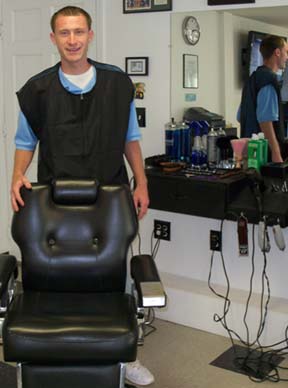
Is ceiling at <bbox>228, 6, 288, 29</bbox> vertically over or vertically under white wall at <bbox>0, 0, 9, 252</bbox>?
over

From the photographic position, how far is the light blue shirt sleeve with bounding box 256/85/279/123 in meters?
3.17

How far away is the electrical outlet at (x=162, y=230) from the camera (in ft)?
11.6

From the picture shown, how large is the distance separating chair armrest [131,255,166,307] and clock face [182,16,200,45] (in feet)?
5.07

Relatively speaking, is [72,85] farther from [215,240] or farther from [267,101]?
[215,240]

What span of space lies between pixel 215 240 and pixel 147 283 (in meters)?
1.34

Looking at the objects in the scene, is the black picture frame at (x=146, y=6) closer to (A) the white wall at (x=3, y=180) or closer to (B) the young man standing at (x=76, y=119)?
(B) the young man standing at (x=76, y=119)

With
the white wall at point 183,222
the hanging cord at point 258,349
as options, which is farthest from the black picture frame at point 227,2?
the hanging cord at point 258,349

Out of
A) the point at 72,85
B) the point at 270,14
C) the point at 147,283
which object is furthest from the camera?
the point at 270,14

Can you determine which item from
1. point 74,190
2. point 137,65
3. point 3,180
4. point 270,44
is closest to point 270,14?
point 270,44

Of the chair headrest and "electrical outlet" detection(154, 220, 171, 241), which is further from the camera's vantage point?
"electrical outlet" detection(154, 220, 171, 241)

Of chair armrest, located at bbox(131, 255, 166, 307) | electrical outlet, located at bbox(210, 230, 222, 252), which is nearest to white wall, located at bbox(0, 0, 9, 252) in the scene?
electrical outlet, located at bbox(210, 230, 222, 252)

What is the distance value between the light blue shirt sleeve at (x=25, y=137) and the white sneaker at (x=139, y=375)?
1.06 metres

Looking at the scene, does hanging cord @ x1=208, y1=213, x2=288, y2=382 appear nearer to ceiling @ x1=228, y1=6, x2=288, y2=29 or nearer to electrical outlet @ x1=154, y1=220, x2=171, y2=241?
electrical outlet @ x1=154, y1=220, x2=171, y2=241

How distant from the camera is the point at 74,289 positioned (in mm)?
2336
